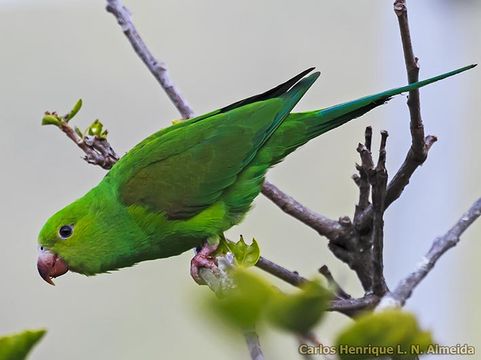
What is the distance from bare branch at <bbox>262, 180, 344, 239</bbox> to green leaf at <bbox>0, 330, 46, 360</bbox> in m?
0.59

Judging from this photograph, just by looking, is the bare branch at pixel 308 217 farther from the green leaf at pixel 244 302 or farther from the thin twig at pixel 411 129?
the green leaf at pixel 244 302

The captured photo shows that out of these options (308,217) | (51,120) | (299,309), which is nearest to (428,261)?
(299,309)

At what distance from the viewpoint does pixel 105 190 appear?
3.12ft

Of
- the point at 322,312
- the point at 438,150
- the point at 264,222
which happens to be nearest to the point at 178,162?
the point at 322,312

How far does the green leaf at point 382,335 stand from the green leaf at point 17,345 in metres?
0.10

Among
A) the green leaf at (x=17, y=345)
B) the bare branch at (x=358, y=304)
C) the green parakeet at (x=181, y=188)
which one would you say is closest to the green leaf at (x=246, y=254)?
the bare branch at (x=358, y=304)

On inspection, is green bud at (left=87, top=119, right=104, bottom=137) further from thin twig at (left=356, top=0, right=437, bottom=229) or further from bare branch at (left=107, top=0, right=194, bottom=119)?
thin twig at (left=356, top=0, right=437, bottom=229)

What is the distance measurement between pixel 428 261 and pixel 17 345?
291 millimetres

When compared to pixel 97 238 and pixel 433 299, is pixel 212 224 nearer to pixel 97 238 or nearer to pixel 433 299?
pixel 97 238

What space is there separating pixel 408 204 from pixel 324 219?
3.46ft

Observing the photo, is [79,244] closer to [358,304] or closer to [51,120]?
[51,120]

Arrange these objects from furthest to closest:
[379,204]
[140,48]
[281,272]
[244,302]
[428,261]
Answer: [140,48] → [281,272] → [379,204] → [428,261] → [244,302]

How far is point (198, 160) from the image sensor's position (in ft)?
3.11

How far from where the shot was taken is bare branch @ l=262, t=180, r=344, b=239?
0.81 meters
